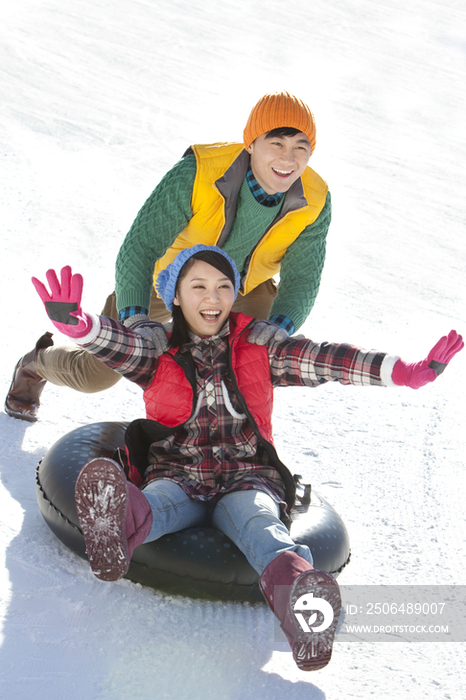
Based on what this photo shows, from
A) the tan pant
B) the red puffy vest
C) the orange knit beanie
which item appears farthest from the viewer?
the tan pant

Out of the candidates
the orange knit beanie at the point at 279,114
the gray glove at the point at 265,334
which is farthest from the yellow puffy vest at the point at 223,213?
the gray glove at the point at 265,334

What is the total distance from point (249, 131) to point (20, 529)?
1467 mm

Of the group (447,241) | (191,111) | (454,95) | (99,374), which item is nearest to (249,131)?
(99,374)

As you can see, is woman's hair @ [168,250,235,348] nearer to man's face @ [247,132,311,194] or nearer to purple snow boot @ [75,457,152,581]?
man's face @ [247,132,311,194]

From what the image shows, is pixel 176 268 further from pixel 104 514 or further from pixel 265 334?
pixel 104 514

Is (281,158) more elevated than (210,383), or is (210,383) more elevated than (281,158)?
(281,158)

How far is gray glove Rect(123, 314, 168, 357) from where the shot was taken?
2.14 metres

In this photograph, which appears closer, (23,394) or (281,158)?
(281,158)

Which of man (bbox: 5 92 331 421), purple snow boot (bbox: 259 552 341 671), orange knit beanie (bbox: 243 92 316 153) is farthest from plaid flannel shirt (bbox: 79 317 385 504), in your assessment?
orange knit beanie (bbox: 243 92 316 153)

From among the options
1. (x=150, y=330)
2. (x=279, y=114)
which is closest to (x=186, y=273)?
(x=150, y=330)

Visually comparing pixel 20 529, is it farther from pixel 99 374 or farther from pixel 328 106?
pixel 328 106

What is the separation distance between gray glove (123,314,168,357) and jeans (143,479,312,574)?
41 centimetres

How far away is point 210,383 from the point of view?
212 centimetres

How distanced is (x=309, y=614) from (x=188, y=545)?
18.6 inches
